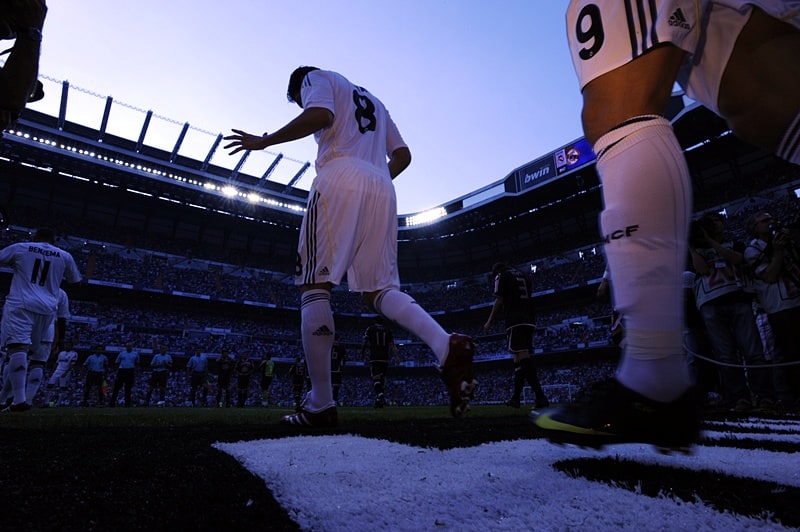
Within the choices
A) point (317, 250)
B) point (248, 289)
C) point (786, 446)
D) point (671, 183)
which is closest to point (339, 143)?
point (317, 250)

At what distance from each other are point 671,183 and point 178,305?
99.7 feet

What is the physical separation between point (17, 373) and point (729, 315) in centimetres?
766

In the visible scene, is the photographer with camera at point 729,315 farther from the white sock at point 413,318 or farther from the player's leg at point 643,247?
the player's leg at point 643,247

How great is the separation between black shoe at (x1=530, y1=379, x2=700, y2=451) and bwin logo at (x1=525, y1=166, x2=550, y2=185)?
26731mm

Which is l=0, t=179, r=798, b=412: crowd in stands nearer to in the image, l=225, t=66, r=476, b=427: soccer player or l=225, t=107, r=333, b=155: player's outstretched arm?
l=225, t=66, r=476, b=427: soccer player

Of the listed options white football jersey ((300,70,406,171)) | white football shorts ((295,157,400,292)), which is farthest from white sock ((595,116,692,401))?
white football jersey ((300,70,406,171))

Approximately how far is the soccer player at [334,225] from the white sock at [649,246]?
1.39 metres

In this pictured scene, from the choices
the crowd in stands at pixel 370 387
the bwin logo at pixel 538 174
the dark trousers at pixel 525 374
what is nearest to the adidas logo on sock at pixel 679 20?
the dark trousers at pixel 525 374

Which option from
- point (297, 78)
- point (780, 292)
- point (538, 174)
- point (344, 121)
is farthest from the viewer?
point (538, 174)

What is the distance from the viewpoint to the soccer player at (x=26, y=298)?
4.63 meters

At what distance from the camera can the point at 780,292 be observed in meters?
4.60

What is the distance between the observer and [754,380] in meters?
5.13

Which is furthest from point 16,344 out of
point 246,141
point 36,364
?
point 246,141

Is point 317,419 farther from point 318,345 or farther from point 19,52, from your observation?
point 19,52
